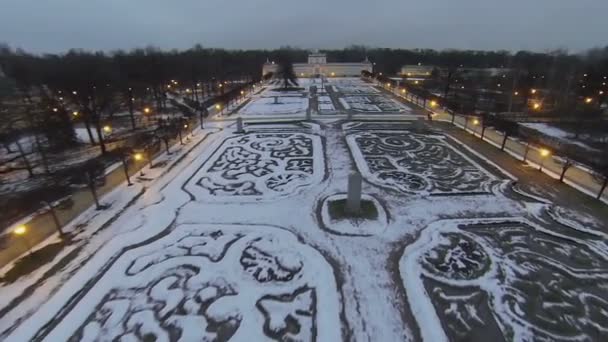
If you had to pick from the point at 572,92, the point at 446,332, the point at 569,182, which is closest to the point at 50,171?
the point at 446,332

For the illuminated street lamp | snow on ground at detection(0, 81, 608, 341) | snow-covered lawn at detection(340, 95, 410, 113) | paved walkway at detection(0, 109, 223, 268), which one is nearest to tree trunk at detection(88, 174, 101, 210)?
paved walkway at detection(0, 109, 223, 268)

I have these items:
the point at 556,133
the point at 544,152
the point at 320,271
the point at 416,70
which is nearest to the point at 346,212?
the point at 320,271

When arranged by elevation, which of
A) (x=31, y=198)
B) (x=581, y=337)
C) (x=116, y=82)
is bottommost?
(x=581, y=337)

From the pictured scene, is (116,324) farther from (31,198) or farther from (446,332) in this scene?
(446,332)

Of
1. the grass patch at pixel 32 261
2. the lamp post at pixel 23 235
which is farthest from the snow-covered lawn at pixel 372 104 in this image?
the lamp post at pixel 23 235

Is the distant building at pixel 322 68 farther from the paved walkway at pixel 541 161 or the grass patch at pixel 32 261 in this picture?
the grass patch at pixel 32 261
